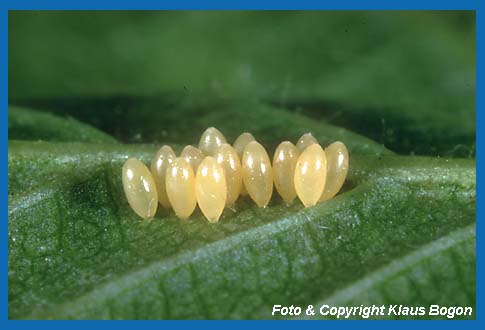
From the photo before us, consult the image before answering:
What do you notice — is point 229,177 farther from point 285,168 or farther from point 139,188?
point 139,188

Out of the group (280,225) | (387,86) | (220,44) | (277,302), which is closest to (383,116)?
(387,86)

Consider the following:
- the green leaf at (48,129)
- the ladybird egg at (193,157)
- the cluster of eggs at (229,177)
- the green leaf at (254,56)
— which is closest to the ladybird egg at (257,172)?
the cluster of eggs at (229,177)

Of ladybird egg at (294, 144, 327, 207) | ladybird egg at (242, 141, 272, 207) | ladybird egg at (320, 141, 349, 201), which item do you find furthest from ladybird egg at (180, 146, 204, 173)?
ladybird egg at (320, 141, 349, 201)

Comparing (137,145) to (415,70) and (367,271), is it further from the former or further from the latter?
(415,70)

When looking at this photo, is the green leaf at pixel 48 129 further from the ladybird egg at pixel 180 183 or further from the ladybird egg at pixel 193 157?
the ladybird egg at pixel 180 183

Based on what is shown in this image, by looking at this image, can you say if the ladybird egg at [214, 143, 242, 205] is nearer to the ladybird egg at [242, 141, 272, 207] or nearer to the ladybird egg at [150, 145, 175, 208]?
the ladybird egg at [242, 141, 272, 207]

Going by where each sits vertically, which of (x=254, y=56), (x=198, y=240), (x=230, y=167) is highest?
(x=254, y=56)

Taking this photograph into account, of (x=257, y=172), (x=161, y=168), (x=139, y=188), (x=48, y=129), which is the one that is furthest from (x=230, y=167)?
(x=48, y=129)
